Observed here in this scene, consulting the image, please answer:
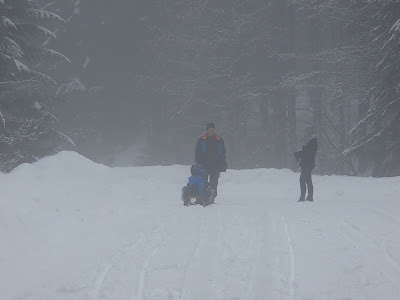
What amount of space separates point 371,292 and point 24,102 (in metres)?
15.2

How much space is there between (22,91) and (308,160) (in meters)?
10.8

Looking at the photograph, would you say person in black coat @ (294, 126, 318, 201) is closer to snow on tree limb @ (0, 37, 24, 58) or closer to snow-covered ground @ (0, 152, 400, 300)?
snow-covered ground @ (0, 152, 400, 300)

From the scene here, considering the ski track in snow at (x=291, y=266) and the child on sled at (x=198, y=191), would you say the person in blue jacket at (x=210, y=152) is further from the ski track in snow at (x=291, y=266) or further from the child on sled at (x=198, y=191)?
the ski track in snow at (x=291, y=266)

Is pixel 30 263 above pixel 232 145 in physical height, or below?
below

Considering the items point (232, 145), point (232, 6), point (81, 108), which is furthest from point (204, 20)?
point (81, 108)

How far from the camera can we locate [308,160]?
11297 mm

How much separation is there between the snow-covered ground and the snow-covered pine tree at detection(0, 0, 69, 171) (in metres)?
5.09

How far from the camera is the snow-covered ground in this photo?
4.31 meters

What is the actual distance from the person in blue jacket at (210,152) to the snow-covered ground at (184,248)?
1.70m

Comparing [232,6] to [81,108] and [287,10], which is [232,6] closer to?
[287,10]

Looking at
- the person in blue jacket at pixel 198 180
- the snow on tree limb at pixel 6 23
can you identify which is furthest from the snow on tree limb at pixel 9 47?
the person in blue jacket at pixel 198 180

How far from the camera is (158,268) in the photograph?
5012 millimetres

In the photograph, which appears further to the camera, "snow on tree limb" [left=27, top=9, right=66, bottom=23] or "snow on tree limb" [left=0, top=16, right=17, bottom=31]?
"snow on tree limb" [left=27, top=9, right=66, bottom=23]

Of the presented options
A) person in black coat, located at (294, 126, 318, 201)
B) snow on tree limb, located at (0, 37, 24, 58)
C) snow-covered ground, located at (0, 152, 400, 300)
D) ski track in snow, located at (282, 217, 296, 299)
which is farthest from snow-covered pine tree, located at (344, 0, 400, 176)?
snow on tree limb, located at (0, 37, 24, 58)
